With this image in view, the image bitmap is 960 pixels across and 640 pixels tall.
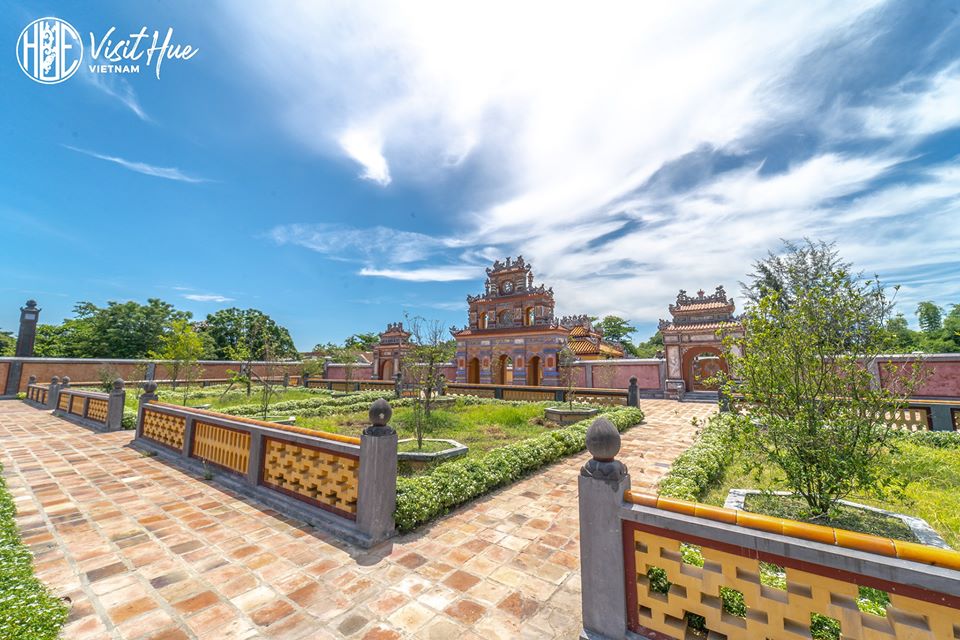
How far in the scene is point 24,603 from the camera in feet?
9.09

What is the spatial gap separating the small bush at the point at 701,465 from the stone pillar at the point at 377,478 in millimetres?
3172

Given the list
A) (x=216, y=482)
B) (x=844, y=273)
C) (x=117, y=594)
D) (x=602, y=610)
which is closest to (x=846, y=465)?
(x=844, y=273)

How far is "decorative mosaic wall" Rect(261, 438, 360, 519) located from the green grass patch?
225 centimetres

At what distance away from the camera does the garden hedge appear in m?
4.53

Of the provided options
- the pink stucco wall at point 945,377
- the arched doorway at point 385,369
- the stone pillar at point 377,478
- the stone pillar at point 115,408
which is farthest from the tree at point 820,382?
the arched doorway at point 385,369

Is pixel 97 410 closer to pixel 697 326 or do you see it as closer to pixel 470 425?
pixel 470 425

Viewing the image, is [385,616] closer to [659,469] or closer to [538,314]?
[659,469]

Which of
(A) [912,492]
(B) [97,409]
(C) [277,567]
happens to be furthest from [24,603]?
(B) [97,409]

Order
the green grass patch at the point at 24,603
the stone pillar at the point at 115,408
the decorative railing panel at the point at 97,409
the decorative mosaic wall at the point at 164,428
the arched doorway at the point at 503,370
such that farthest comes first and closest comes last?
the arched doorway at the point at 503,370 < the decorative railing panel at the point at 97,409 < the stone pillar at the point at 115,408 < the decorative mosaic wall at the point at 164,428 < the green grass patch at the point at 24,603

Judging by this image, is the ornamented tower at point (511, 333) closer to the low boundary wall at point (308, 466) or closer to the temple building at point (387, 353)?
the temple building at point (387, 353)

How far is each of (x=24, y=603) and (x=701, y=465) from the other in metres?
7.69

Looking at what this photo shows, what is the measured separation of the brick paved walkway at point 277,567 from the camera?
2.79 metres

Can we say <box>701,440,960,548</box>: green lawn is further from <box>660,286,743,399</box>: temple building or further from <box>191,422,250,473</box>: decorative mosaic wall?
<box>660,286,743,399</box>: temple building

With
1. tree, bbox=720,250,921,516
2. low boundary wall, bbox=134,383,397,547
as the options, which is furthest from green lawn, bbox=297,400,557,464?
tree, bbox=720,250,921,516
